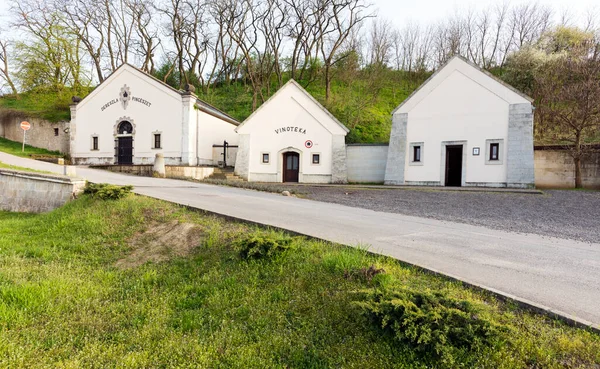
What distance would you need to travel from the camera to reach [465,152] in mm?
19422

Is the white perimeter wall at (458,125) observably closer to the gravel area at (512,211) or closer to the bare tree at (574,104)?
the bare tree at (574,104)

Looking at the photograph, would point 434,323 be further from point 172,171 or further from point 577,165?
point 577,165

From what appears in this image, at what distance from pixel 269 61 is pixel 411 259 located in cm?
3583

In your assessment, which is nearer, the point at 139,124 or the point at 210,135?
the point at 139,124

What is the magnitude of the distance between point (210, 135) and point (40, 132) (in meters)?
18.1

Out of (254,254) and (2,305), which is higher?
(254,254)

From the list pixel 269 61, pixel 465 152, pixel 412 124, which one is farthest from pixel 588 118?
pixel 269 61

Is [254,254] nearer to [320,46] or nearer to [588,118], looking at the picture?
[588,118]

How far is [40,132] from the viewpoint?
31.3 m

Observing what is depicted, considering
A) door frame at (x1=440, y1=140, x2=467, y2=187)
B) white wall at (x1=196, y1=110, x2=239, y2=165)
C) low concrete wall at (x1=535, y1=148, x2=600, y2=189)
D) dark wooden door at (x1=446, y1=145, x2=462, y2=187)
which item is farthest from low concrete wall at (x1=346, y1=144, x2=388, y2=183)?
white wall at (x1=196, y1=110, x2=239, y2=165)

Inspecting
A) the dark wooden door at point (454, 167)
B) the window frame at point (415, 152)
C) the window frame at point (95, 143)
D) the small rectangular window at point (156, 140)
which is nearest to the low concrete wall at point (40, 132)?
the window frame at point (95, 143)

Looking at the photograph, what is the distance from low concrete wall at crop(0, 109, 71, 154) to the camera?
101ft

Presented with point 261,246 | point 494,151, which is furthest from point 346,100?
point 261,246

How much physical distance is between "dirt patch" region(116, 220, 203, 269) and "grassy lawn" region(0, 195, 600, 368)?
48 millimetres
